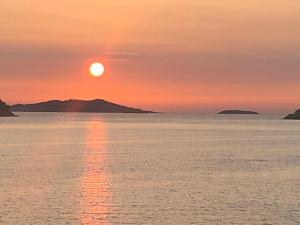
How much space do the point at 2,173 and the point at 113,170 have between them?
13140mm

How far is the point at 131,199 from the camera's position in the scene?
155 feet

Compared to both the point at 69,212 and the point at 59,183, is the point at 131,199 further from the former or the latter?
the point at 59,183

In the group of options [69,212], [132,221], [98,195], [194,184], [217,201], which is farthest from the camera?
[194,184]

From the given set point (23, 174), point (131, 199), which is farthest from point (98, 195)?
point (23, 174)

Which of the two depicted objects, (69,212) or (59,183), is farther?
(59,183)

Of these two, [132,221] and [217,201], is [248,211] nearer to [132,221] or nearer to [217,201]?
[217,201]

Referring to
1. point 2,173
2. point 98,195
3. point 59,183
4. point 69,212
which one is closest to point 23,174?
point 2,173

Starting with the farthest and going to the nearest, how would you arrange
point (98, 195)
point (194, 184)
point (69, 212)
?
point (194, 184)
point (98, 195)
point (69, 212)

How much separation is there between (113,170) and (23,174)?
11.3 metres

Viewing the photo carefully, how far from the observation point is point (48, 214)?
40625mm

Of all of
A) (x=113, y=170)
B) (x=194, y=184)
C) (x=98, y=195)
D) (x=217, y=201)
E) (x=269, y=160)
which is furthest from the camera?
(x=269, y=160)

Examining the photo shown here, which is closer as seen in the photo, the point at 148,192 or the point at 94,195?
the point at 94,195

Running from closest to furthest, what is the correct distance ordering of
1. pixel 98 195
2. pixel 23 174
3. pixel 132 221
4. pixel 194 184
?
pixel 132 221 → pixel 98 195 → pixel 194 184 → pixel 23 174

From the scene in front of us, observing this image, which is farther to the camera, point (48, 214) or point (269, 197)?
point (269, 197)
